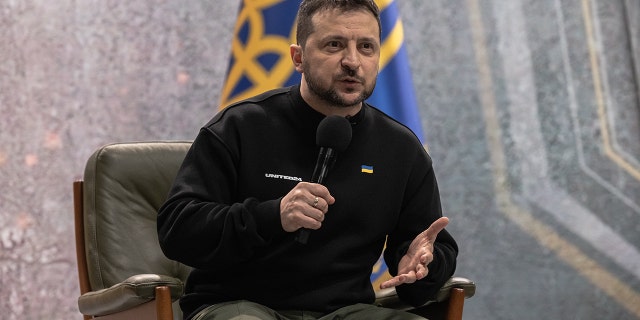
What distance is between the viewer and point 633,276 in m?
3.88

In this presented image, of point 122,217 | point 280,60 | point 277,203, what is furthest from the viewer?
point 280,60

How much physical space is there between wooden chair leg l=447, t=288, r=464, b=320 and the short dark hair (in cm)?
64

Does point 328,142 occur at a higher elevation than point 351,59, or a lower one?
lower

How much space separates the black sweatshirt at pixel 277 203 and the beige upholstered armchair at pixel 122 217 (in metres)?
0.19

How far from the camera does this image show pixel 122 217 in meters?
2.28

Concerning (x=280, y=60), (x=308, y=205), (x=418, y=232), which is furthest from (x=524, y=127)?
(x=308, y=205)

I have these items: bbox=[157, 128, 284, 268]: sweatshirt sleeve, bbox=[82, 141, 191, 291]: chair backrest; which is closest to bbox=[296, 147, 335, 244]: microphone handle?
bbox=[157, 128, 284, 268]: sweatshirt sleeve

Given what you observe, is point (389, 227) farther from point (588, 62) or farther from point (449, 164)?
point (588, 62)

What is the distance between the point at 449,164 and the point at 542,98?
0.54 m

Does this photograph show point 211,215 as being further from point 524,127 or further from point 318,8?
point 524,127

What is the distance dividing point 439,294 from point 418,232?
160 millimetres

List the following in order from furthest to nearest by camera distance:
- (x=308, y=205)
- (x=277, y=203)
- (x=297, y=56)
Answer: (x=297, y=56)
(x=277, y=203)
(x=308, y=205)

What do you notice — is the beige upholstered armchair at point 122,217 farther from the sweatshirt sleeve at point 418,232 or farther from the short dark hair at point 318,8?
the short dark hair at point 318,8

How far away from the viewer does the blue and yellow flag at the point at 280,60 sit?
2.89m
